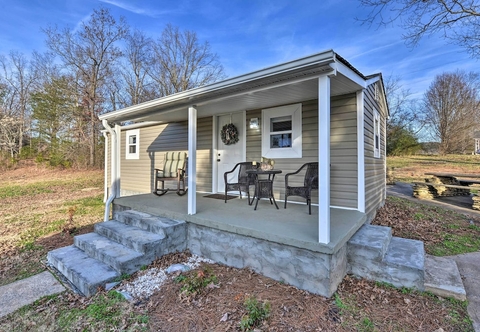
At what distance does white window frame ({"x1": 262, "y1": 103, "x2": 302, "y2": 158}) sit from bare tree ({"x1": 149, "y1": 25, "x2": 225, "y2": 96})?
12.2m

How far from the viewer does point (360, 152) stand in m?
3.71

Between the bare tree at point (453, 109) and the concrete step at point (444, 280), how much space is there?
72.4ft

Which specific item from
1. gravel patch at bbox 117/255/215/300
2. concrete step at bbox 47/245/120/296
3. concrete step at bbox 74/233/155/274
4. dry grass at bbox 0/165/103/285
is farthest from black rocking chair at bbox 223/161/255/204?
dry grass at bbox 0/165/103/285

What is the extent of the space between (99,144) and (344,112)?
48.5ft

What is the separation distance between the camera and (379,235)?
2.97 meters

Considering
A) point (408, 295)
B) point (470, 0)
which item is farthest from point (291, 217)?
point (470, 0)

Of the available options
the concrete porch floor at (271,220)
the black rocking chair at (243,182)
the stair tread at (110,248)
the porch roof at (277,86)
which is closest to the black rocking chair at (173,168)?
the concrete porch floor at (271,220)

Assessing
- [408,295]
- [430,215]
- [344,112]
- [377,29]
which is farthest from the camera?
[377,29]

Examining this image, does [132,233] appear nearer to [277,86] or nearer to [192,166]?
[192,166]

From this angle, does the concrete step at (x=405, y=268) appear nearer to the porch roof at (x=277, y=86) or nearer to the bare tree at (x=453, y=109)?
the porch roof at (x=277, y=86)

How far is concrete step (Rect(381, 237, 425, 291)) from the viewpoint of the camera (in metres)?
2.36

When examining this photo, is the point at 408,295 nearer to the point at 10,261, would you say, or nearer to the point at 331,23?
the point at 10,261

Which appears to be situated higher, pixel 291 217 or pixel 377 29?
pixel 377 29

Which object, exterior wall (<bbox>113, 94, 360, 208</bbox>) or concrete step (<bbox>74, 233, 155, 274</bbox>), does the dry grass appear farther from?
exterior wall (<bbox>113, 94, 360, 208</bbox>)
